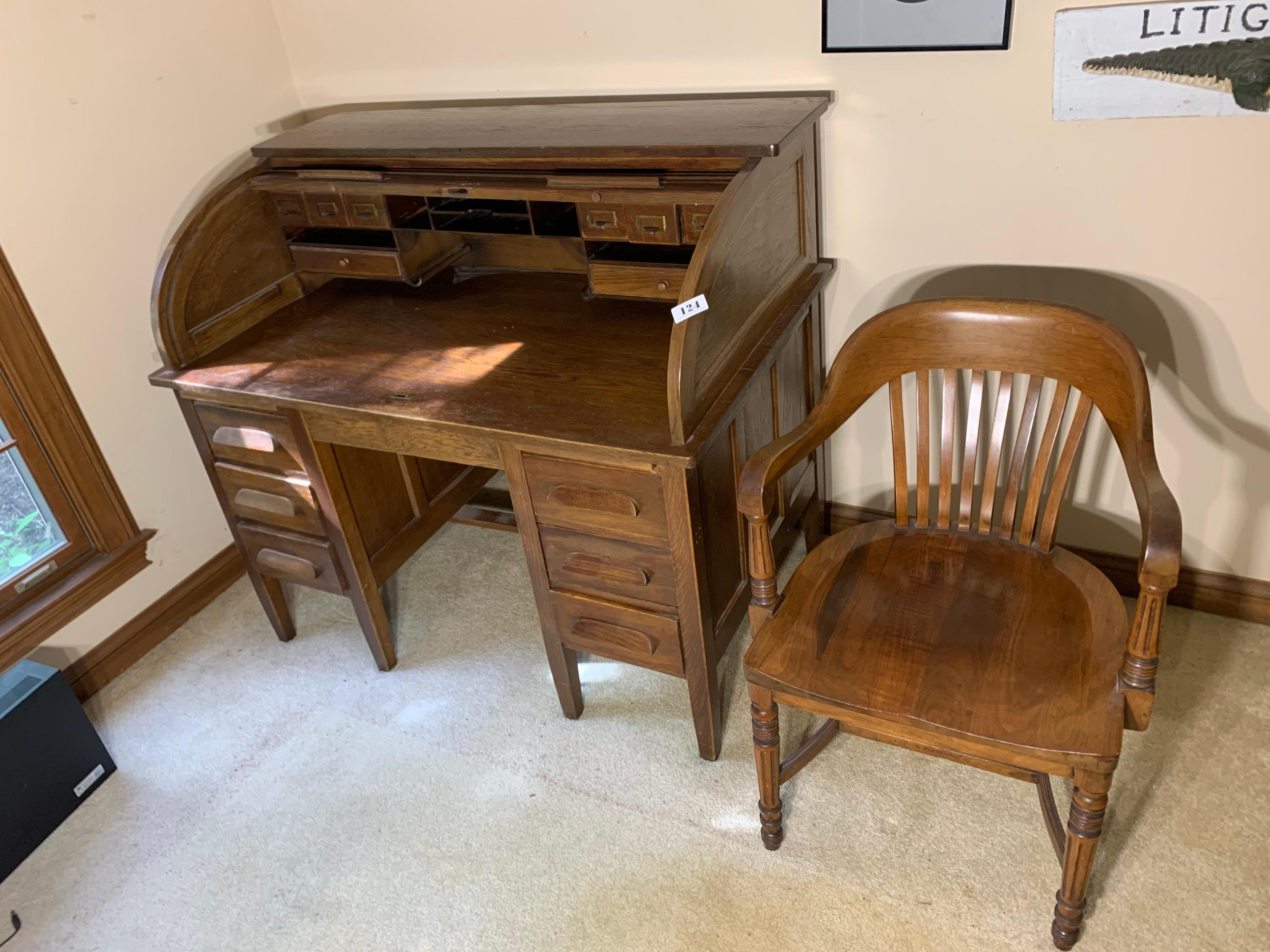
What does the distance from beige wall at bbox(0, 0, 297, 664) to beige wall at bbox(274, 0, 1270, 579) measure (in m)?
0.44

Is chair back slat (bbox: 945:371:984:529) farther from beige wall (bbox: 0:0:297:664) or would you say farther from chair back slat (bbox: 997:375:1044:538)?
beige wall (bbox: 0:0:297:664)

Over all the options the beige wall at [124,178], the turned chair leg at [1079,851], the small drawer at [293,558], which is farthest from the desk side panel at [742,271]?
the beige wall at [124,178]

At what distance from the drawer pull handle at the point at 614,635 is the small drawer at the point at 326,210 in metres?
0.94

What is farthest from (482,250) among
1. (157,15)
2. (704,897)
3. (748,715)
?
(704,897)

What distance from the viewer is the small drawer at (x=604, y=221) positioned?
1645 millimetres

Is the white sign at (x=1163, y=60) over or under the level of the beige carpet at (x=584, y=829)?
over

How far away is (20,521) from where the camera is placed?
2.08 meters

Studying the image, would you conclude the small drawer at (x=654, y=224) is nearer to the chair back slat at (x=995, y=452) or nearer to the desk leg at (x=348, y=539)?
the chair back slat at (x=995, y=452)

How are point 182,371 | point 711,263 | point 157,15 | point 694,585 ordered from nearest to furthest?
point 711,263
point 694,585
point 182,371
point 157,15

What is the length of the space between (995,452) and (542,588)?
0.84 metres

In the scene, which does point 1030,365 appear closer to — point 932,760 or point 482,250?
point 932,760

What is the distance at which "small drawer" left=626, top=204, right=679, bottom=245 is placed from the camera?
1611 mm

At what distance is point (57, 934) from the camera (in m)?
1.72

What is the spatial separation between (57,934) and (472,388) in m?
1.23
